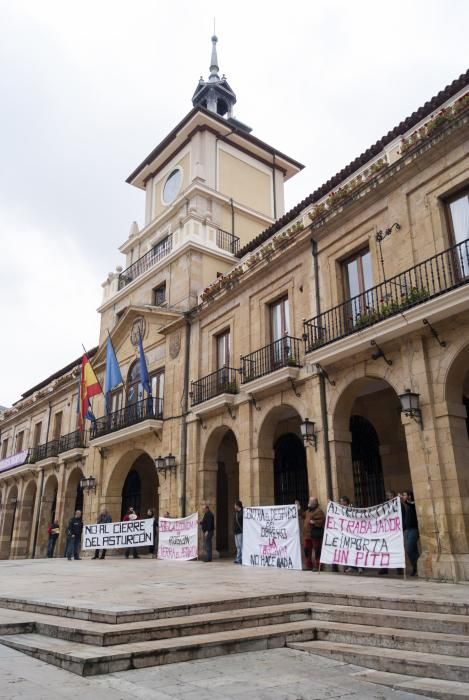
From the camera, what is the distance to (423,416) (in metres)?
10.5

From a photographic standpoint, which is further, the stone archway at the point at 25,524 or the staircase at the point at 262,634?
the stone archway at the point at 25,524

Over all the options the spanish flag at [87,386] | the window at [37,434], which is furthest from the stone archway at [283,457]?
the window at [37,434]

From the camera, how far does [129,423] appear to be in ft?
64.2

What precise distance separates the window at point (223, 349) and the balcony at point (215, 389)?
1.76ft

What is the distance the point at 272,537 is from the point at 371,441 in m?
4.26

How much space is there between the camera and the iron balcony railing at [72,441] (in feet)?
78.0

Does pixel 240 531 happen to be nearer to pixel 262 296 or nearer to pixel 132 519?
pixel 132 519

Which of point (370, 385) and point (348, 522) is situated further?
point (370, 385)

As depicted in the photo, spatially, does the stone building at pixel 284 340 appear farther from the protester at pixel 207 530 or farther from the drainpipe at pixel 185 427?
the protester at pixel 207 530

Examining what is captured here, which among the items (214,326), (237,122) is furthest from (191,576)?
(237,122)

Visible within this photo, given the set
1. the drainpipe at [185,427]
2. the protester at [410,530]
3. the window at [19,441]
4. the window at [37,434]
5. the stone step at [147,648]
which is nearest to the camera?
the stone step at [147,648]

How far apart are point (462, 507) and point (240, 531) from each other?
5.90 meters

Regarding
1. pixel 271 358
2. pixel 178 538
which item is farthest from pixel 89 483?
pixel 271 358

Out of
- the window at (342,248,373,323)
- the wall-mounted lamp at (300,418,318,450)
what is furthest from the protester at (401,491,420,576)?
the window at (342,248,373,323)
